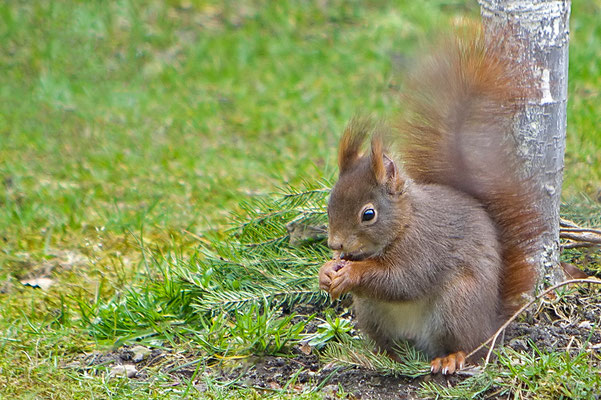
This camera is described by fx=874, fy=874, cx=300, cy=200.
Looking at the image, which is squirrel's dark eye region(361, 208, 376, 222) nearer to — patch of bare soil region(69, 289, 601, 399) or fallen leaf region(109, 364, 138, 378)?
patch of bare soil region(69, 289, 601, 399)

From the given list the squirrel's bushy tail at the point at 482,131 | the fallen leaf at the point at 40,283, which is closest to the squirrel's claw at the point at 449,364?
the squirrel's bushy tail at the point at 482,131

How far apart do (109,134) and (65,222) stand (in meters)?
1.24

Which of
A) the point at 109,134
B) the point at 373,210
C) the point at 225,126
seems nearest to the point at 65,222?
the point at 109,134

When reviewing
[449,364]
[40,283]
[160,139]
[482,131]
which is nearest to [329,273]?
[449,364]

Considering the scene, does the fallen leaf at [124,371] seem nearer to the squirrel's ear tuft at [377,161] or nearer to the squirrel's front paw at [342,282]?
the squirrel's front paw at [342,282]

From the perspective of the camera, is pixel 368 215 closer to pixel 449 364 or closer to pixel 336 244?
pixel 336 244

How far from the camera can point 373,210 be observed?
229cm

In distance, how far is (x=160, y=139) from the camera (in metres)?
4.89

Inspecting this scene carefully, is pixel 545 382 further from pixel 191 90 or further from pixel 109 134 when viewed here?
pixel 191 90

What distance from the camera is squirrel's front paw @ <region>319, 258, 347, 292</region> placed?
226cm

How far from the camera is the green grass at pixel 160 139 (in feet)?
8.92

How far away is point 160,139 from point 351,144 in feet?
8.74

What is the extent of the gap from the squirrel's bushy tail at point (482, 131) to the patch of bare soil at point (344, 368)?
16 centimetres

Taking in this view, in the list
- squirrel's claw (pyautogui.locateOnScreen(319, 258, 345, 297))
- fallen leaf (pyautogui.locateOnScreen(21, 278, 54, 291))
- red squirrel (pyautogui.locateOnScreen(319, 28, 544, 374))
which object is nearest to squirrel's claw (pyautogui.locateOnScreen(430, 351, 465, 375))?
red squirrel (pyautogui.locateOnScreen(319, 28, 544, 374))
